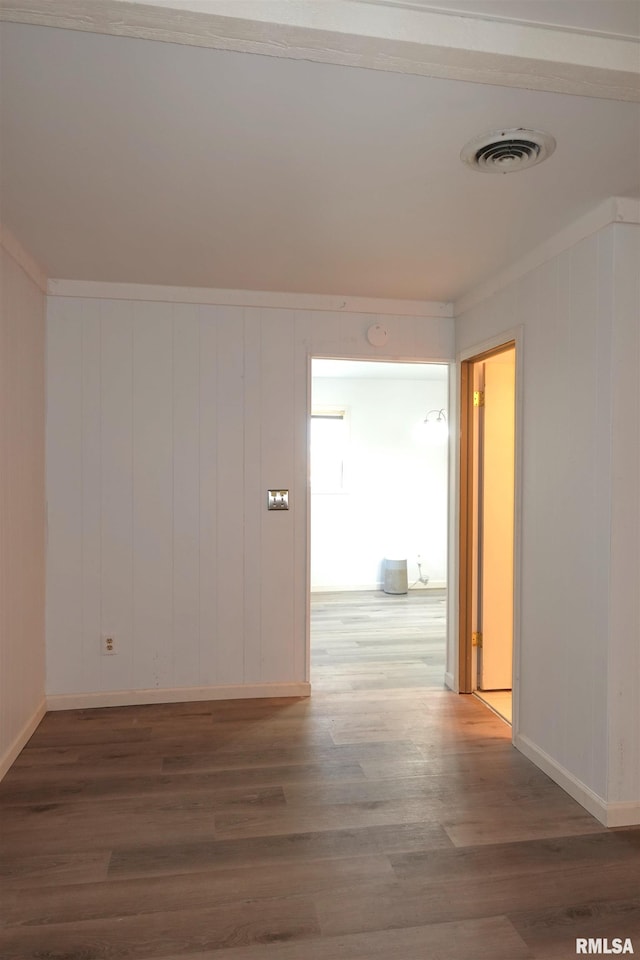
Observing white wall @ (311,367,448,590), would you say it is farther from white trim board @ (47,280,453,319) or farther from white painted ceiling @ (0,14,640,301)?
white painted ceiling @ (0,14,640,301)

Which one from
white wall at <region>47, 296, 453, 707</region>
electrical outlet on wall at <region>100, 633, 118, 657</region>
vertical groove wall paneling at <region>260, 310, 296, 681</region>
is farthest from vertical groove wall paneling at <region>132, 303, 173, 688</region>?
vertical groove wall paneling at <region>260, 310, 296, 681</region>

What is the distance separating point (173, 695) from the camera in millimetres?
3896

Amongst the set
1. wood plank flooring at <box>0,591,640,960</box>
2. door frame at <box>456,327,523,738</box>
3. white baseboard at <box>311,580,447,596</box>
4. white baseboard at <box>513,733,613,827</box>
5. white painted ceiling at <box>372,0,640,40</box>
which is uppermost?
white painted ceiling at <box>372,0,640,40</box>

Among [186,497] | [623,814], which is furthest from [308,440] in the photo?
[623,814]

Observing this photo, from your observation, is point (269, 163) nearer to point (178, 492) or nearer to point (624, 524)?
point (624, 524)

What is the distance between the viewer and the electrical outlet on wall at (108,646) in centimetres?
380

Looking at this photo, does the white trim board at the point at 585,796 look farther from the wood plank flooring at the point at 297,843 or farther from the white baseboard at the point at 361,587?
the white baseboard at the point at 361,587

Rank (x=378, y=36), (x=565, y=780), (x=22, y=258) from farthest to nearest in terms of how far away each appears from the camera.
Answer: (x=22, y=258) < (x=565, y=780) < (x=378, y=36)

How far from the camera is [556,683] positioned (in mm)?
2930

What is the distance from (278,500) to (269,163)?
2156mm

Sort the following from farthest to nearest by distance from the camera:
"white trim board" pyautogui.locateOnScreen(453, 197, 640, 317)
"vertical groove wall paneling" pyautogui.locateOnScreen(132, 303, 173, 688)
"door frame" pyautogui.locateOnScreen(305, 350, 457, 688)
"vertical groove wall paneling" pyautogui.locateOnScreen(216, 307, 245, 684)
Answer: "door frame" pyautogui.locateOnScreen(305, 350, 457, 688)
"vertical groove wall paneling" pyautogui.locateOnScreen(216, 307, 245, 684)
"vertical groove wall paneling" pyautogui.locateOnScreen(132, 303, 173, 688)
"white trim board" pyautogui.locateOnScreen(453, 197, 640, 317)

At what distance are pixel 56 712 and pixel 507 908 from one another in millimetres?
2694

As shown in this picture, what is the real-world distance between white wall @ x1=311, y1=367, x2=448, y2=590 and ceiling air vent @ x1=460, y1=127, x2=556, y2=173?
5.26 m

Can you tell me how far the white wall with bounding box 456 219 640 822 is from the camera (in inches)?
99.7
